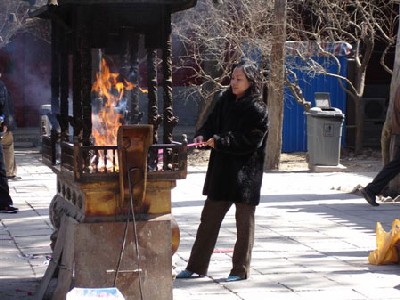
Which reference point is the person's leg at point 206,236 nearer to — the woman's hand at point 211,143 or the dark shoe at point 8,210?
the woman's hand at point 211,143

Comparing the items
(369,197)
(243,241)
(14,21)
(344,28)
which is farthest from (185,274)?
(14,21)

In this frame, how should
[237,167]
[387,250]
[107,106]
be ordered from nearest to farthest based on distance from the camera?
1. [107,106]
2. [237,167]
3. [387,250]

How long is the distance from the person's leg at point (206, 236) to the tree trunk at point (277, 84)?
894 centimetres

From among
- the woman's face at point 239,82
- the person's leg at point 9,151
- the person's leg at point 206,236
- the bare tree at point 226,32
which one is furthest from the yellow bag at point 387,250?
the bare tree at point 226,32

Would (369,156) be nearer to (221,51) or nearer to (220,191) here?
(221,51)

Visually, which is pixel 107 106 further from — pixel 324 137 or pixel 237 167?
pixel 324 137

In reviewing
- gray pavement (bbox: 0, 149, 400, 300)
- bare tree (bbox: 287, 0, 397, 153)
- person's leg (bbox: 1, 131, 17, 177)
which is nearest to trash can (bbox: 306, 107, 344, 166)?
bare tree (bbox: 287, 0, 397, 153)

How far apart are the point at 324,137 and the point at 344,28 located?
3059mm

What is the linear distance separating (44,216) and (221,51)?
7.65 metres

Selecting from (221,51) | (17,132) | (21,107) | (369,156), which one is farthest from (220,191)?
(21,107)

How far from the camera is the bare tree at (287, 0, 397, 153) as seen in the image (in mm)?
17438

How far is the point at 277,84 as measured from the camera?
1603 centimetres

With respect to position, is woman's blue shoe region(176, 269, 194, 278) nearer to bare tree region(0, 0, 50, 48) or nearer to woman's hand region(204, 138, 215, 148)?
woman's hand region(204, 138, 215, 148)

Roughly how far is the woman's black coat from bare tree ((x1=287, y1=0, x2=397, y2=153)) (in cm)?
1025
